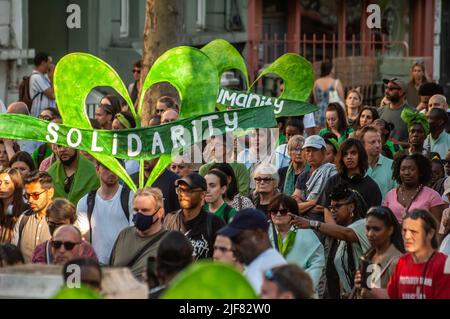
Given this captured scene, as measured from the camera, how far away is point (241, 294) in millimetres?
6410

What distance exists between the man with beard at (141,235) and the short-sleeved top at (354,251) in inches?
52.2

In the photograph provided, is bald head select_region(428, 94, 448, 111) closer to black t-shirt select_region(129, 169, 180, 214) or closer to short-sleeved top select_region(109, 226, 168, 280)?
black t-shirt select_region(129, 169, 180, 214)

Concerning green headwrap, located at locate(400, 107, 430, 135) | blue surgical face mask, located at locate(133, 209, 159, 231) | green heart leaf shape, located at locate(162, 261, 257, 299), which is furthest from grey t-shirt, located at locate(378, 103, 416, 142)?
green heart leaf shape, located at locate(162, 261, 257, 299)

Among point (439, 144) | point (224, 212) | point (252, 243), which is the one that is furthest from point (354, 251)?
point (439, 144)

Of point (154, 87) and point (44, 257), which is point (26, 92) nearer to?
point (154, 87)

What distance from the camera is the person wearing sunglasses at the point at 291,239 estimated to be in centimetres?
1023

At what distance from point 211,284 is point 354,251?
4359 mm

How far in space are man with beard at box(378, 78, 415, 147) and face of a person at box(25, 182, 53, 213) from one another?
5.60m

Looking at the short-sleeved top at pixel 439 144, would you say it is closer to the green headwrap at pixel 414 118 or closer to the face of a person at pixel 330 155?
the green headwrap at pixel 414 118

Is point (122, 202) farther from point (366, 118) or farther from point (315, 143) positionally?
point (366, 118)

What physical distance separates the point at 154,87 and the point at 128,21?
847 cm

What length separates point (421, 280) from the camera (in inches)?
344

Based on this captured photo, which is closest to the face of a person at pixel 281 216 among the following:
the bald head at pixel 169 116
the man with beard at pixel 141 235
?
the man with beard at pixel 141 235
